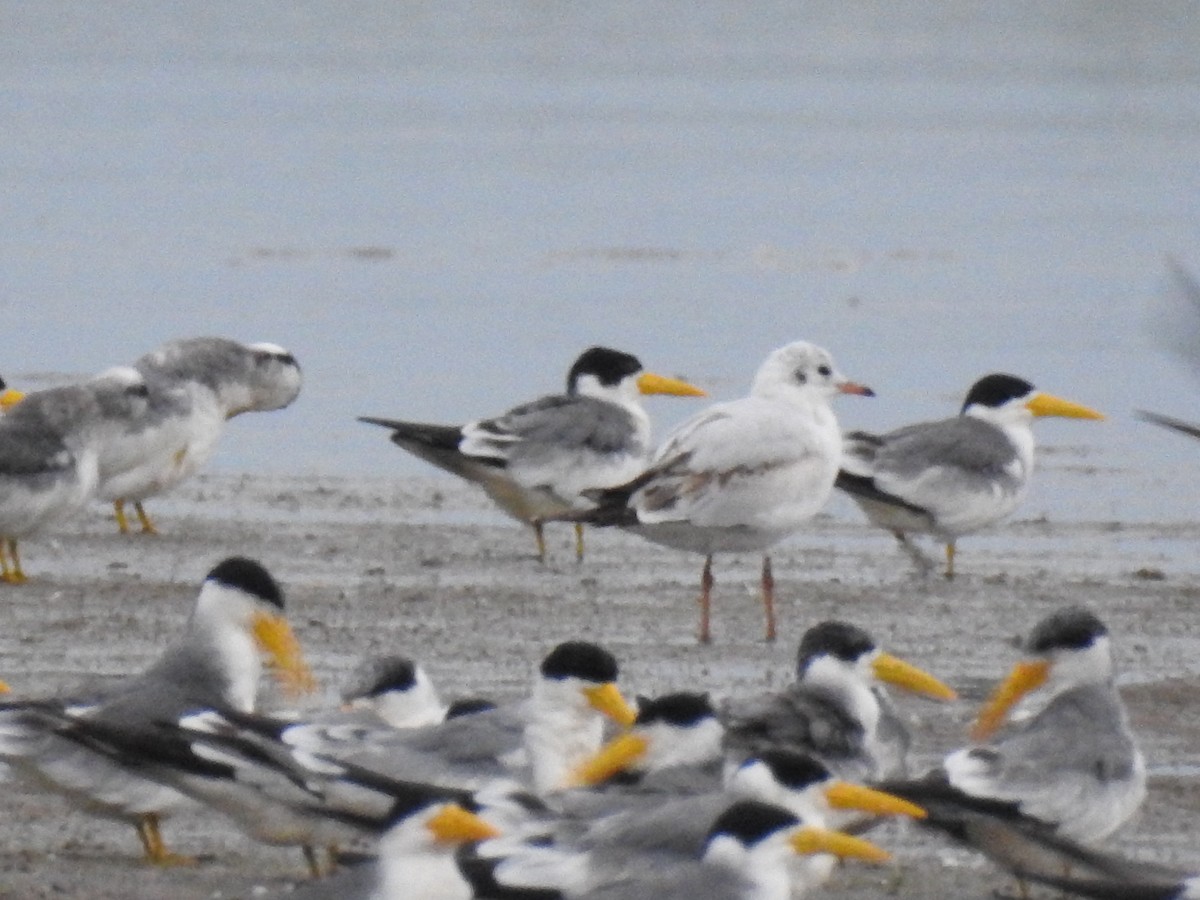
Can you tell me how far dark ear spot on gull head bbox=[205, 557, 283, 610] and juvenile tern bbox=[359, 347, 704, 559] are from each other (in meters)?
4.52

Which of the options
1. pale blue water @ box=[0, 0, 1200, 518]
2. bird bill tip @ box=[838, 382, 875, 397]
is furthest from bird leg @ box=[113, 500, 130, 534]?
bird bill tip @ box=[838, 382, 875, 397]

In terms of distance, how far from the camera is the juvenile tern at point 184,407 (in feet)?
44.0

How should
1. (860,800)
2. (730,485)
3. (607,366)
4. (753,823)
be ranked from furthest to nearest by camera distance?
(607,366), (730,485), (860,800), (753,823)

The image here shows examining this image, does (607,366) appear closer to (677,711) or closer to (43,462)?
(43,462)

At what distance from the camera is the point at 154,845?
766cm

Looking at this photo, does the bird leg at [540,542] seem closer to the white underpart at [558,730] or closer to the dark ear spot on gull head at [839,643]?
the dark ear spot on gull head at [839,643]

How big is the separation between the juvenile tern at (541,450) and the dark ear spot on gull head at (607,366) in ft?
0.53

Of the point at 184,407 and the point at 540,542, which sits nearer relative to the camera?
the point at 540,542

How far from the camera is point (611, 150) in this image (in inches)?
1200

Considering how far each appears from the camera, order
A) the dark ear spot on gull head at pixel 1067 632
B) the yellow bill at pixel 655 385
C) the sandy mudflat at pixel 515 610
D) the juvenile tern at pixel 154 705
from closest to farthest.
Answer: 1. the juvenile tern at pixel 154 705
2. the sandy mudflat at pixel 515 610
3. the dark ear spot on gull head at pixel 1067 632
4. the yellow bill at pixel 655 385

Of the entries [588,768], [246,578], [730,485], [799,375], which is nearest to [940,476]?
[799,375]

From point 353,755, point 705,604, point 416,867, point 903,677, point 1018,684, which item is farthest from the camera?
point 705,604

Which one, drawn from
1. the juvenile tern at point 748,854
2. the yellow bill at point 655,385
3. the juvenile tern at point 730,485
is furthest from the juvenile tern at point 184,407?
the juvenile tern at point 748,854

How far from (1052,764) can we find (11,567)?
6116mm
